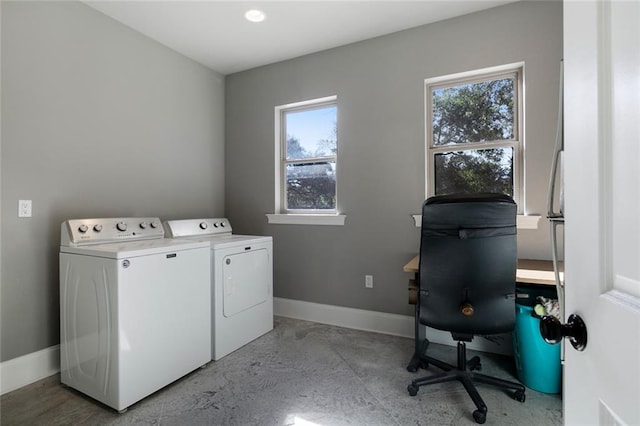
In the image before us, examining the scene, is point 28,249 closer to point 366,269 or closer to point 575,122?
point 366,269

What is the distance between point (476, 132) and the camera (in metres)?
2.56

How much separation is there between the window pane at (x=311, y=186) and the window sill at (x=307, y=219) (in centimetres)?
16

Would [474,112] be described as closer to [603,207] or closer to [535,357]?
[535,357]

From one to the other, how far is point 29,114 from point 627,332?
9.70 ft

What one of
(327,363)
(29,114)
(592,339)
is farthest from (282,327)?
(592,339)

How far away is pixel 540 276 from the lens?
1.83m

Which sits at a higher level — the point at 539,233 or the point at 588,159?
the point at 588,159

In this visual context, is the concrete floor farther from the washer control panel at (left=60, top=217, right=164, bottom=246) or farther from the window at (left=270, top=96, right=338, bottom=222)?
the window at (left=270, top=96, right=338, bottom=222)

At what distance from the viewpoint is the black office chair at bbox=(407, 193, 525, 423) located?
1.61 metres

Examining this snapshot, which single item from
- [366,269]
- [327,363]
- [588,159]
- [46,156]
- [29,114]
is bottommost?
[327,363]

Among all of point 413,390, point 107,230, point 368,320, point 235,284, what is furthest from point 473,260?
point 107,230

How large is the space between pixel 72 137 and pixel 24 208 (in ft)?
1.96

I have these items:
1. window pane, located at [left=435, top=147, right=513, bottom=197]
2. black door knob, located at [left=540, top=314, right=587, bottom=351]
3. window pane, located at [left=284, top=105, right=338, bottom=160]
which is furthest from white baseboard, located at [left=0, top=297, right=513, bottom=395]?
black door knob, located at [left=540, top=314, right=587, bottom=351]

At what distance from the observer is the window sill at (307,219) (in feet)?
9.84
